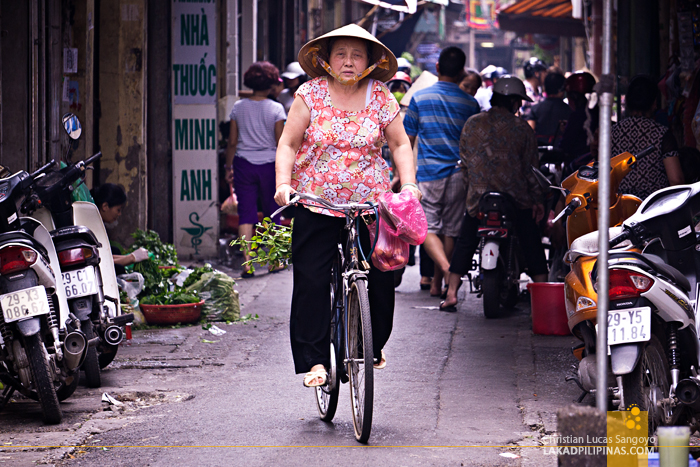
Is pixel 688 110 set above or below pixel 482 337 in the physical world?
above

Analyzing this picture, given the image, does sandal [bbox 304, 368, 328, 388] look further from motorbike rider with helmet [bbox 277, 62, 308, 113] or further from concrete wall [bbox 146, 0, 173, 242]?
motorbike rider with helmet [bbox 277, 62, 308, 113]

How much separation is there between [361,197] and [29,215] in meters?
Result: 1.93

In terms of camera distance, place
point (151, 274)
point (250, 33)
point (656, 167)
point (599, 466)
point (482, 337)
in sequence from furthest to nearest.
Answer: point (250, 33)
point (151, 274)
point (482, 337)
point (656, 167)
point (599, 466)

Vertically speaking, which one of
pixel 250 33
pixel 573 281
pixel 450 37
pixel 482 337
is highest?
pixel 450 37

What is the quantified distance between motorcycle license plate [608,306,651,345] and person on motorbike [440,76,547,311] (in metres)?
3.81

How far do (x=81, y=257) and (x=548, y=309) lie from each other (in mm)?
3354

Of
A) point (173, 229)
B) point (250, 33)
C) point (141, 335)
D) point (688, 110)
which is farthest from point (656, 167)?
point (250, 33)

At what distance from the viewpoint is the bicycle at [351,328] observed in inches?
170

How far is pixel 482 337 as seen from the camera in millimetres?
7164

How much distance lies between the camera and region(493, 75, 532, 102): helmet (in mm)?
7969

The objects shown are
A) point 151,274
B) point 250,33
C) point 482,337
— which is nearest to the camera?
point 482,337

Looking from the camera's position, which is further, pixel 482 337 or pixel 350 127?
pixel 482 337

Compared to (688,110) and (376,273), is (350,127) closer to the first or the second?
(376,273)
